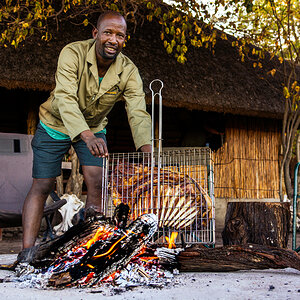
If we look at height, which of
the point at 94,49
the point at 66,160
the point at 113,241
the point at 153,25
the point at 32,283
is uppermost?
the point at 153,25

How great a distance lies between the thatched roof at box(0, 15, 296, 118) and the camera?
6.46 m

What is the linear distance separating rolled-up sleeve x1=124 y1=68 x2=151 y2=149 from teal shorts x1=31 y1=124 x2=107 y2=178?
0.30 m

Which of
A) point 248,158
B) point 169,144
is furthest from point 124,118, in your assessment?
point 248,158

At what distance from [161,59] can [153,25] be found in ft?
3.40

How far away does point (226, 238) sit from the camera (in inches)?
144

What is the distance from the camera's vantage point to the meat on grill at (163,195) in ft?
9.43

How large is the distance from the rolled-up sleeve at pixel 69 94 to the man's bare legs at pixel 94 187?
372mm

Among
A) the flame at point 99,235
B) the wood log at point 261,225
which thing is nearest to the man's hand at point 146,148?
the flame at point 99,235

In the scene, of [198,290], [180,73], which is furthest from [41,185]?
[180,73]

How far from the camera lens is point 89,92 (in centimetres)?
283

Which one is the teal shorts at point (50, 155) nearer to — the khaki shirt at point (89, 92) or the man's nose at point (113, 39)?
the khaki shirt at point (89, 92)

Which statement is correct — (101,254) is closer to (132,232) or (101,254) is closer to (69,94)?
(132,232)

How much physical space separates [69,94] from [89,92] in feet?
0.61

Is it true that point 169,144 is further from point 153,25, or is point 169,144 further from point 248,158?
point 153,25
